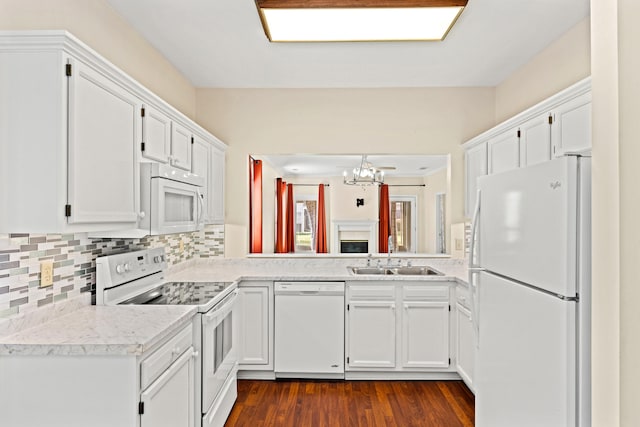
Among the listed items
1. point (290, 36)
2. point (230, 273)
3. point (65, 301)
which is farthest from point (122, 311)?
point (290, 36)

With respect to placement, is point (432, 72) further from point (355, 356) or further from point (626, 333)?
point (626, 333)

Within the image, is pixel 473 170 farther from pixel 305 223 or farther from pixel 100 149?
pixel 305 223

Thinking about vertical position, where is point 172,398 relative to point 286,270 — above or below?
below

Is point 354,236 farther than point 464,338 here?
Yes

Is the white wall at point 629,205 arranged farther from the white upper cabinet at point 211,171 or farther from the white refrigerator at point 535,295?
the white upper cabinet at point 211,171

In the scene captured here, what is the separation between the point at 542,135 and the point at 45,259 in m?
2.85

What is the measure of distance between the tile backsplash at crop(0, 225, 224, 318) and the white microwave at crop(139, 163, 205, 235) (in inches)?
14.0

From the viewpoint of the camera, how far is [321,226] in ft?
25.4

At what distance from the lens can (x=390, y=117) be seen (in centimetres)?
369

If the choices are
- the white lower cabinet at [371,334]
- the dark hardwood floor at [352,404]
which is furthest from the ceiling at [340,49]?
the dark hardwood floor at [352,404]

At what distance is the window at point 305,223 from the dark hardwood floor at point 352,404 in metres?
4.60

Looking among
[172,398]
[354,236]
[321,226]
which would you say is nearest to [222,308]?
[172,398]

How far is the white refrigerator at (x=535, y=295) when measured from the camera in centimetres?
131

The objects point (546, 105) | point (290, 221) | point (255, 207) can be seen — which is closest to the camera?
point (546, 105)
